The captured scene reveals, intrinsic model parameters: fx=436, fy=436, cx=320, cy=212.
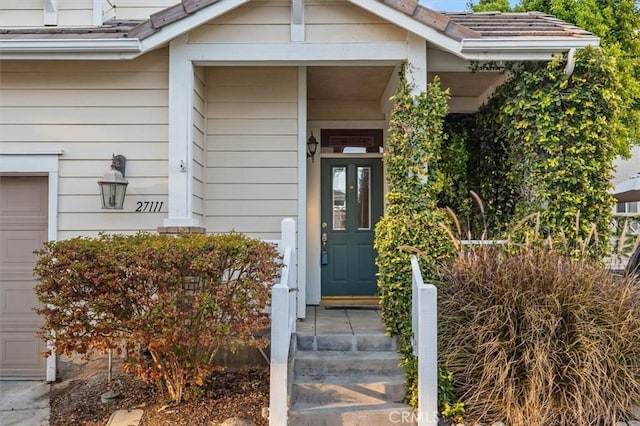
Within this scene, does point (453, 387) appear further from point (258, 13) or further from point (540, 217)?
point (258, 13)

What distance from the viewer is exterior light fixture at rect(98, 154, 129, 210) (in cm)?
454

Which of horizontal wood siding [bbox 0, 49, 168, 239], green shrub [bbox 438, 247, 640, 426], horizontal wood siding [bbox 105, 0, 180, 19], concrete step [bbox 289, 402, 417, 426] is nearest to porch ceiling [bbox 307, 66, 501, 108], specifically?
horizontal wood siding [bbox 0, 49, 168, 239]

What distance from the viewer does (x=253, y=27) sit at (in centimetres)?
450

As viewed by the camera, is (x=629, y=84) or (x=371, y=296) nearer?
(x=371, y=296)

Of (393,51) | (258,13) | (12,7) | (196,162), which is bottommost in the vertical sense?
(196,162)

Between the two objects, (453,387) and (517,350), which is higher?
(517,350)

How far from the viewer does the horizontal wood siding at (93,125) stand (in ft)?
15.6

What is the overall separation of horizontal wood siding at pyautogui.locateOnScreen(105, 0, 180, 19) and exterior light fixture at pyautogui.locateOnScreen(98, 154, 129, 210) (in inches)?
93.2

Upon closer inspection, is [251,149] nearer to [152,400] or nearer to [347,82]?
[347,82]

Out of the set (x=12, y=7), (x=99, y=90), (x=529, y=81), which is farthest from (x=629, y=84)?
(x=12, y=7)

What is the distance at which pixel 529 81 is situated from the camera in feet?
14.8

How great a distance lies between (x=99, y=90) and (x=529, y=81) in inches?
181

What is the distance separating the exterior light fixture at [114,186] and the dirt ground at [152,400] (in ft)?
5.43

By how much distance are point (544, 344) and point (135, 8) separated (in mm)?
6155
